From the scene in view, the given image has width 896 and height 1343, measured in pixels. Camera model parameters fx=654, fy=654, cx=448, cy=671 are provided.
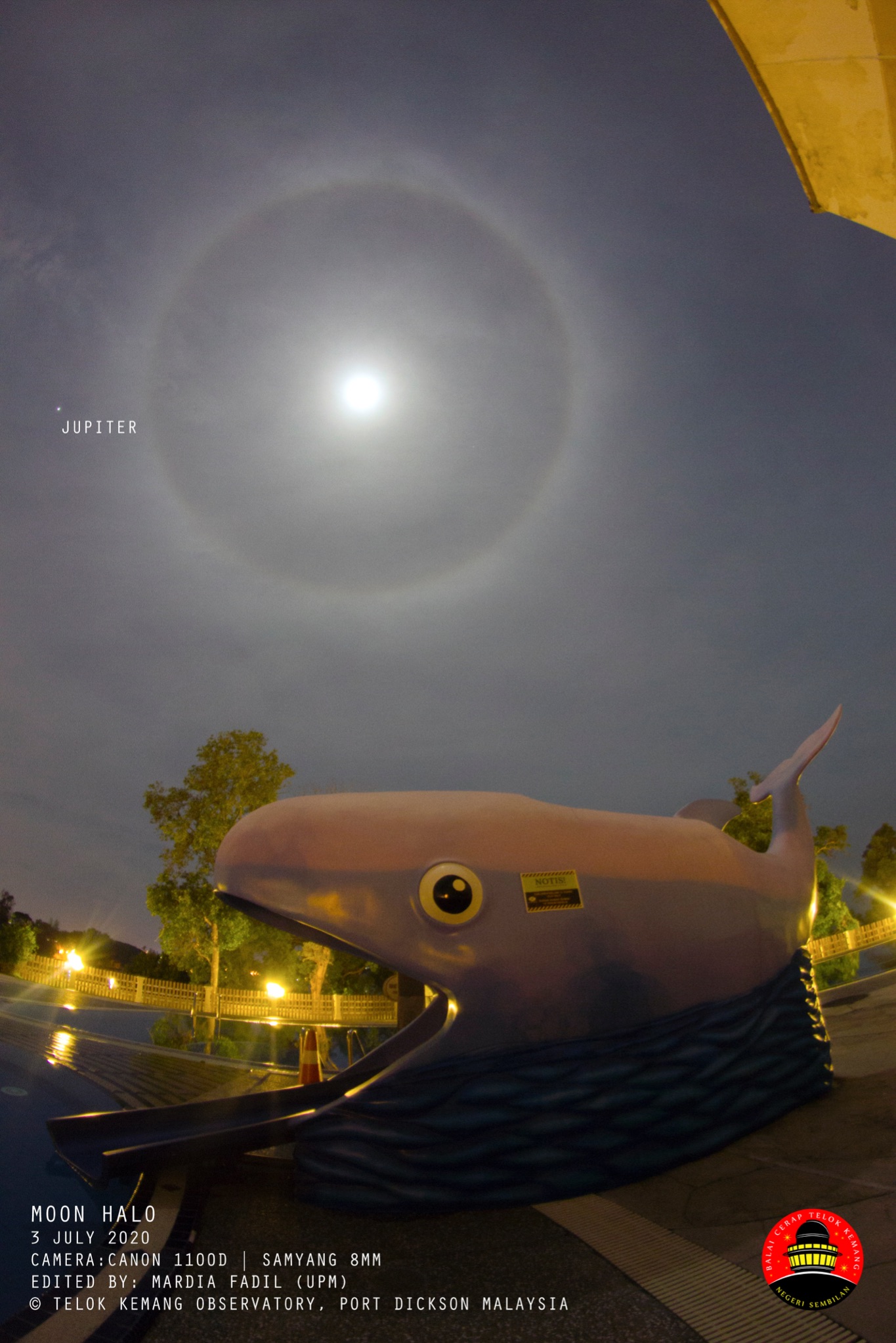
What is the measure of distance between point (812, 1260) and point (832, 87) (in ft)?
20.3

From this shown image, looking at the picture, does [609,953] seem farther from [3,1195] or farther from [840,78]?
[840,78]

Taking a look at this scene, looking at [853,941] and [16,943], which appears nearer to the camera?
[853,941]

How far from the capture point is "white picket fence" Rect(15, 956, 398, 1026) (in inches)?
816

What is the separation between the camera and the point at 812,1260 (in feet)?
12.7

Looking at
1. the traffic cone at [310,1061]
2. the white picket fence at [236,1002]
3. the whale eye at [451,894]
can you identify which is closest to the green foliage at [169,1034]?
the traffic cone at [310,1061]

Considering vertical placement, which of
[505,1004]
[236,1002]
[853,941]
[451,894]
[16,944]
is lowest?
[236,1002]

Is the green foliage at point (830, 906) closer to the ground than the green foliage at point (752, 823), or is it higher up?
closer to the ground

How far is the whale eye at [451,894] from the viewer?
5383 mm

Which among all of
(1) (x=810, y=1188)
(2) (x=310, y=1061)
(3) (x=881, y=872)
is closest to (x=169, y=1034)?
(2) (x=310, y=1061)

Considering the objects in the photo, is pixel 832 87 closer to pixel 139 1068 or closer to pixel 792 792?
pixel 792 792

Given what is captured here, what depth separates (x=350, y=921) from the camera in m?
5.28

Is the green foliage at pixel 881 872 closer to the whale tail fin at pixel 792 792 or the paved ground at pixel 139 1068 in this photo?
the whale tail fin at pixel 792 792

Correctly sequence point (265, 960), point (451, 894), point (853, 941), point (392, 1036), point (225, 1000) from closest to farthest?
point (451, 894), point (392, 1036), point (225, 1000), point (853, 941), point (265, 960)

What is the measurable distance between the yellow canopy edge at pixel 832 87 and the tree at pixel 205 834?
23.3 metres
